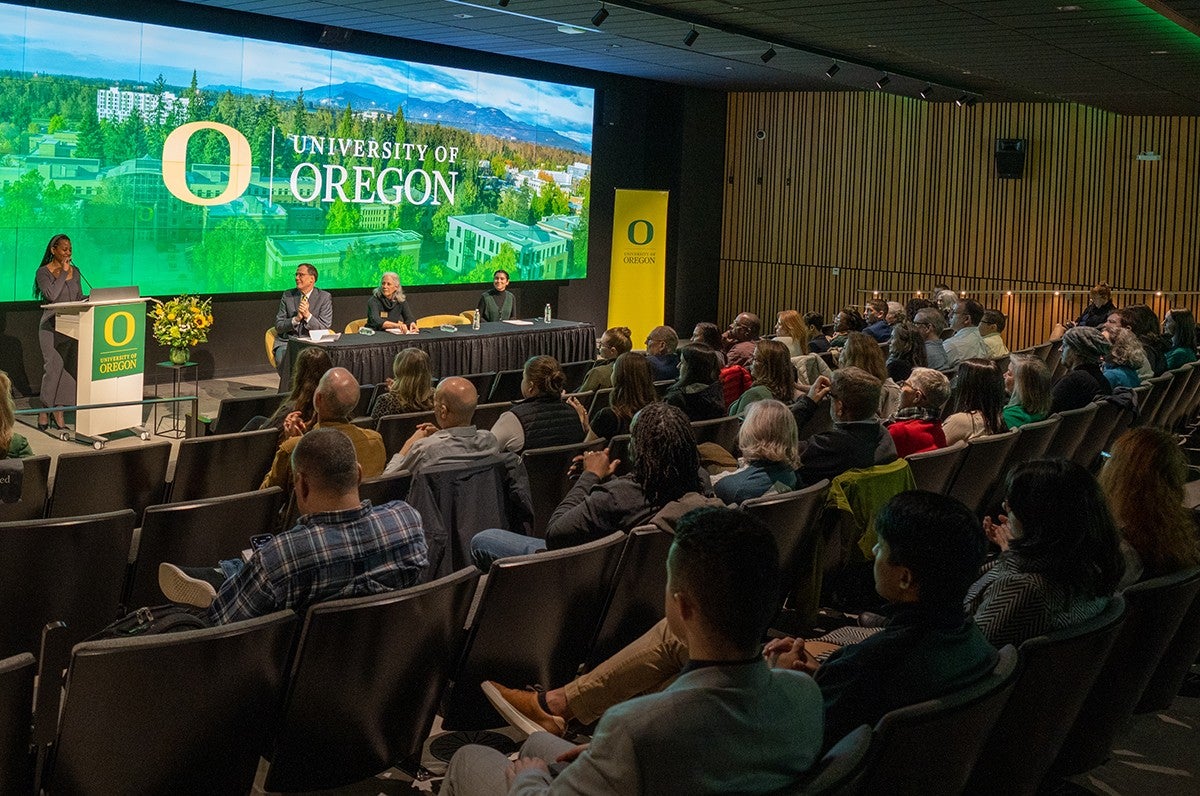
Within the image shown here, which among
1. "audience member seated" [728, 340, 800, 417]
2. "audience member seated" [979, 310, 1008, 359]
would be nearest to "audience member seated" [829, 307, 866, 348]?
"audience member seated" [979, 310, 1008, 359]

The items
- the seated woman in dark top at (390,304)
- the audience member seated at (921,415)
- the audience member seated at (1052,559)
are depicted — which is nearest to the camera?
the audience member seated at (1052,559)

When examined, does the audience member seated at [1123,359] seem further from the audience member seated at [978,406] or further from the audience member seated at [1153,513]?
the audience member seated at [1153,513]

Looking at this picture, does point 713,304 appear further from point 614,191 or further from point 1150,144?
point 1150,144

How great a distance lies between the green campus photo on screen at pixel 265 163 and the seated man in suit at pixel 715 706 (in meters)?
9.89

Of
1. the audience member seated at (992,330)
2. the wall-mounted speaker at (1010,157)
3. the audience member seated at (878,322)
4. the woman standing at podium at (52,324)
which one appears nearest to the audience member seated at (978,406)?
the audience member seated at (992,330)

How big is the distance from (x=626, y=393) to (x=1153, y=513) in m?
2.79

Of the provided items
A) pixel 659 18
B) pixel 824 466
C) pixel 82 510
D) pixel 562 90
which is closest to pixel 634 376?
pixel 824 466

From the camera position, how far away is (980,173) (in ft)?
52.0

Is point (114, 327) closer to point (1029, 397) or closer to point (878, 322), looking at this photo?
point (878, 322)

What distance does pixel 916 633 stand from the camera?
99.3 inches

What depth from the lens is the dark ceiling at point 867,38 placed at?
28.0 ft

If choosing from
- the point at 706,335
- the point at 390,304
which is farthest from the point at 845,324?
the point at 390,304

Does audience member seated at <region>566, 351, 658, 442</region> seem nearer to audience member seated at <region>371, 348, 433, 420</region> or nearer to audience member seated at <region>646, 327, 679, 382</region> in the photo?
audience member seated at <region>371, 348, 433, 420</region>

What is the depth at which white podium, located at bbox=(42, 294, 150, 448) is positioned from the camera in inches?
356
